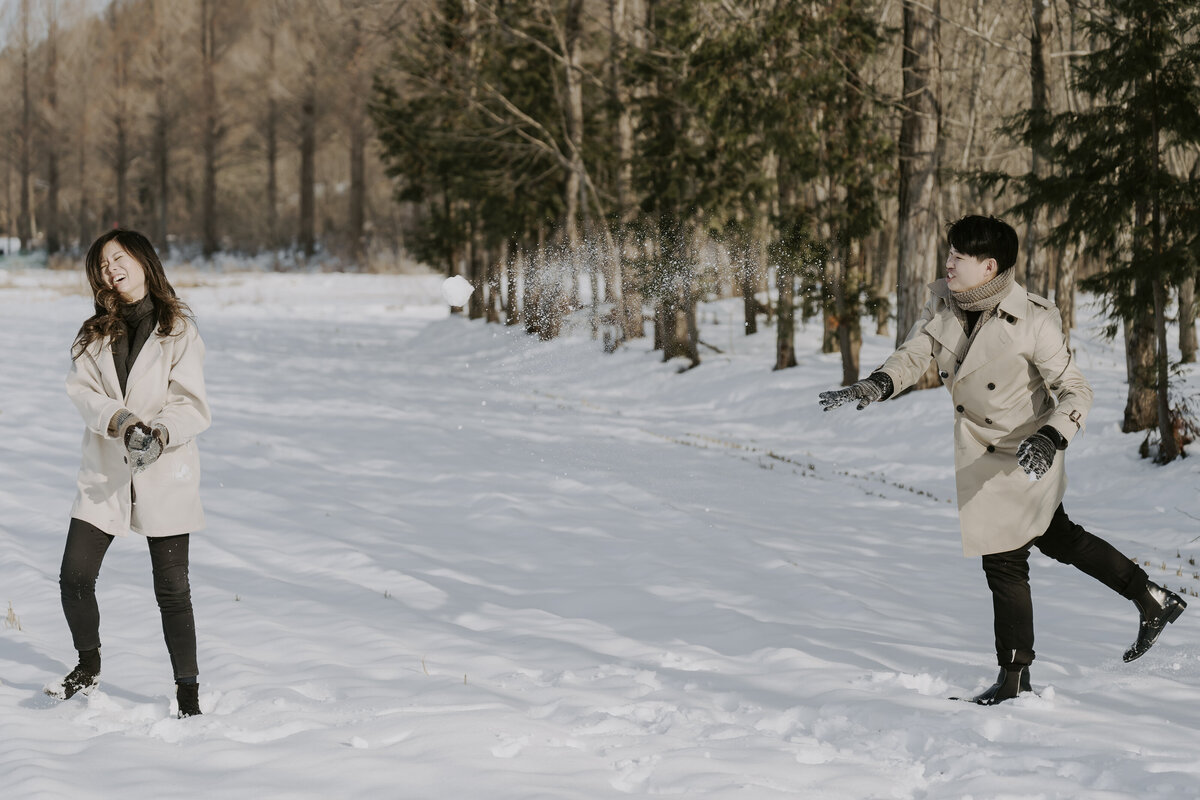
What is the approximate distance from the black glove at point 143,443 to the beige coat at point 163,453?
10 centimetres

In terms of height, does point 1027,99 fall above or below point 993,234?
above

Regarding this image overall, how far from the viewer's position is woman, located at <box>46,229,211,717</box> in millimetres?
4570

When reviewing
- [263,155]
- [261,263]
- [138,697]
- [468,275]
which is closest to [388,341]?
[468,275]

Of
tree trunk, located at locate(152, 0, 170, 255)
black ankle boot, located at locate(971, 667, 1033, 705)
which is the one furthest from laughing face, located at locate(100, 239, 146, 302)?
tree trunk, located at locate(152, 0, 170, 255)

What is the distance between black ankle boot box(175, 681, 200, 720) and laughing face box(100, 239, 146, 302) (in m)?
1.57

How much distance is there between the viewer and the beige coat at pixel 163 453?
4.56m

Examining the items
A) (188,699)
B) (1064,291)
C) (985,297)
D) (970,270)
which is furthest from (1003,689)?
(1064,291)

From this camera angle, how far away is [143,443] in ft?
14.2

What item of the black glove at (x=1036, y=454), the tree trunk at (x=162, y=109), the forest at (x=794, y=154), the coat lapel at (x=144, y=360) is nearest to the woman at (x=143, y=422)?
the coat lapel at (x=144, y=360)

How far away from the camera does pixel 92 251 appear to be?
4.51 meters

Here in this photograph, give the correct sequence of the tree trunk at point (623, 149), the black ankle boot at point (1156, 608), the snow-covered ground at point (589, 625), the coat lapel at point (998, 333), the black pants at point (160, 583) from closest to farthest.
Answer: the snow-covered ground at point (589, 625), the black pants at point (160, 583), the coat lapel at point (998, 333), the black ankle boot at point (1156, 608), the tree trunk at point (623, 149)

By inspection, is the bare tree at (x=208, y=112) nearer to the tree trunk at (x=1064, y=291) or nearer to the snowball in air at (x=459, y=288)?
the snowball in air at (x=459, y=288)

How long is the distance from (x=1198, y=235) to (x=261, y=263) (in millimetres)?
61186

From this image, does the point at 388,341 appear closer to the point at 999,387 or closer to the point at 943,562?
the point at 943,562
